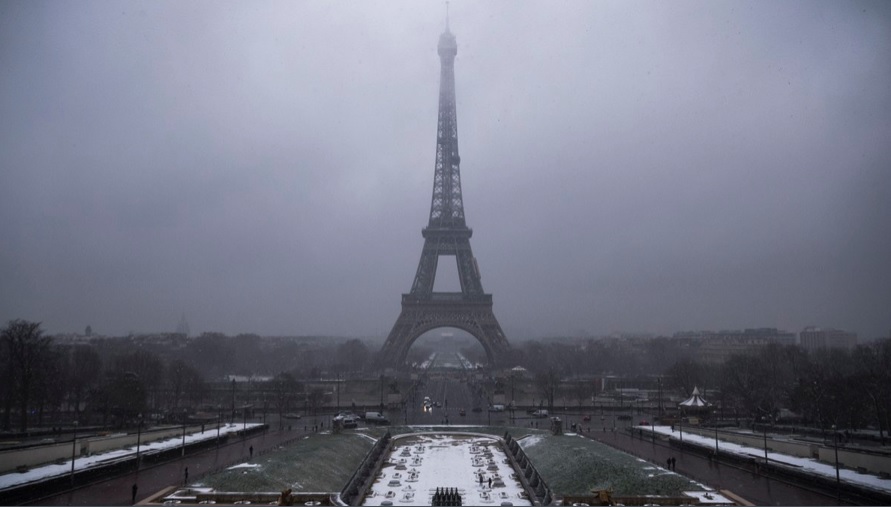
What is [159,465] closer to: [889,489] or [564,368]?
[889,489]

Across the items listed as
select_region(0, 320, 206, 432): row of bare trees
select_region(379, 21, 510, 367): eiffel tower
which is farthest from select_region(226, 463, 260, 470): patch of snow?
select_region(379, 21, 510, 367): eiffel tower

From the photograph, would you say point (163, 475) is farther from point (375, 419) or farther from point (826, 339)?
point (826, 339)

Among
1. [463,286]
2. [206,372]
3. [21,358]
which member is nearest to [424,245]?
[463,286]

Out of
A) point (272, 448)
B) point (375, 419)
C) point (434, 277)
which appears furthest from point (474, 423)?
point (434, 277)

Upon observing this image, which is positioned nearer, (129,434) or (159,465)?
(159,465)

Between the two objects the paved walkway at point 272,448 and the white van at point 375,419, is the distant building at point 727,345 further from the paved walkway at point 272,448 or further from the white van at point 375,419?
the paved walkway at point 272,448

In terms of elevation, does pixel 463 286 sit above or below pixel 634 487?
above
